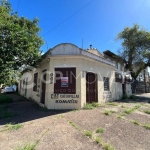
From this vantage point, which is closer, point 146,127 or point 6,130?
point 6,130

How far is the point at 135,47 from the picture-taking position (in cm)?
1833

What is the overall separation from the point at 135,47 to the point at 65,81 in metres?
15.4

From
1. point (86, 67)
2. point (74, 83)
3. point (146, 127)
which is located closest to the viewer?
point (146, 127)

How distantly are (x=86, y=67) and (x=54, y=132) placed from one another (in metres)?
5.23

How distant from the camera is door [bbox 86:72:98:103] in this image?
8570 mm

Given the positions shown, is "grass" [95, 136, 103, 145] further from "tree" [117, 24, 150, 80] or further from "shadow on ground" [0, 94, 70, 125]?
"tree" [117, 24, 150, 80]

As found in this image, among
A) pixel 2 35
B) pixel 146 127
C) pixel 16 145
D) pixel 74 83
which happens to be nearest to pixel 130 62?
pixel 74 83

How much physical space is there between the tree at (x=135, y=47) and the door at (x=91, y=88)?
41.0ft

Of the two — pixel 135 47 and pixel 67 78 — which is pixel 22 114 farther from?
pixel 135 47

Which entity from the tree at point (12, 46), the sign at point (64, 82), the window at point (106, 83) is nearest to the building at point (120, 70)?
the window at point (106, 83)

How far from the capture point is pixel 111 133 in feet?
13.7

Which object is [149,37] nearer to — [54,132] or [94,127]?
[94,127]

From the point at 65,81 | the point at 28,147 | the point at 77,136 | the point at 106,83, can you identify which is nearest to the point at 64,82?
the point at 65,81

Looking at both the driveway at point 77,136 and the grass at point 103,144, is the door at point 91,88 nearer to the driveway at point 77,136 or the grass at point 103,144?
the driveway at point 77,136
